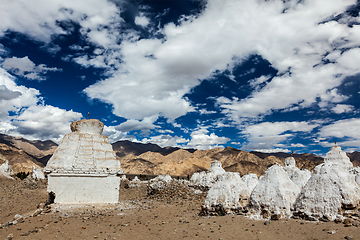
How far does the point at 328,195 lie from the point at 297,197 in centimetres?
95

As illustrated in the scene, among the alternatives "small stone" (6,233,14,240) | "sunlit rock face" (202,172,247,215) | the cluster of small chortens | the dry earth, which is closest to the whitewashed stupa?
the dry earth

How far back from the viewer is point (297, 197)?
6863 millimetres

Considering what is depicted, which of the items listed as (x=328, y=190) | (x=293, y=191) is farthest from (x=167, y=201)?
(x=328, y=190)

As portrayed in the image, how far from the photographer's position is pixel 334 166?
6785 millimetres

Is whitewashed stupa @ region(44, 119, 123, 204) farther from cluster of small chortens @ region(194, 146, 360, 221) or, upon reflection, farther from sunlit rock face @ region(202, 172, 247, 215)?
cluster of small chortens @ region(194, 146, 360, 221)

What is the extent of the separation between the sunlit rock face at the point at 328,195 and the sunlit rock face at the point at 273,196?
1.03 feet

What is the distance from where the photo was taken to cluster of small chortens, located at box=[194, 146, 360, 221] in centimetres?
600

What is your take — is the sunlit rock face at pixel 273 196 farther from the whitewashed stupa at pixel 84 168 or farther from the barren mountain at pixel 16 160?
the barren mountain at pixel 16 160

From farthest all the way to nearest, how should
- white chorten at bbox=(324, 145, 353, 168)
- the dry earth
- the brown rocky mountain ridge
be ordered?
the brown rocky mountain ridge → white chorten at bbox=(324, 145, 353, 168) → the dry earth

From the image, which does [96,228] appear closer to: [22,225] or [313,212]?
[22,225]

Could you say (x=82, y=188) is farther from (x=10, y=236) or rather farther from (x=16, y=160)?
(x=16, y=160)

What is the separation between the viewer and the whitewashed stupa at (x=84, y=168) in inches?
409

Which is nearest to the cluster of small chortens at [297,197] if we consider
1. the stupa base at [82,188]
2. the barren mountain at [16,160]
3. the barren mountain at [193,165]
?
the stupa base at [82,188]

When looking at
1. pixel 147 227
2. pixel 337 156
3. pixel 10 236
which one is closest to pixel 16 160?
pixel 10 236
